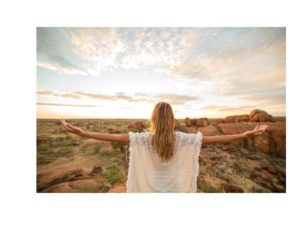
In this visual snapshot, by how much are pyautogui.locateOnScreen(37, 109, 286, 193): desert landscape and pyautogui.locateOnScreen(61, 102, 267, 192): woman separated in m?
1.07

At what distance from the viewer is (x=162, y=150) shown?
2.40 meters

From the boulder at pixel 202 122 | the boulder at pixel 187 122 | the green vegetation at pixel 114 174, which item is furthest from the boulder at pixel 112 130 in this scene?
the boulder at pixel 202 122

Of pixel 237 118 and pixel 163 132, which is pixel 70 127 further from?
pixel 237 118

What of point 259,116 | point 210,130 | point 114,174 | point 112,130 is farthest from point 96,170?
point 259,116

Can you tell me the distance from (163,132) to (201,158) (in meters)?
1.43

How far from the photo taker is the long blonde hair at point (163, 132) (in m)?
2.39

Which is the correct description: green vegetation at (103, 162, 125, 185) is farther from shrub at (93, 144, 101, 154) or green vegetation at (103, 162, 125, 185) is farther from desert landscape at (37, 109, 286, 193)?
shrub at (93, 144, 101, 154)

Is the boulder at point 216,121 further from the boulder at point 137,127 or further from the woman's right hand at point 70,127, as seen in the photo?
the woman's right hand at point 70,127

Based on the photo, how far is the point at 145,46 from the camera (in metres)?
3.56

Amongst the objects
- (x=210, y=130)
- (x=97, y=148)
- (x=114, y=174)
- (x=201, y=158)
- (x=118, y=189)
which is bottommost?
(x=118, y=189)

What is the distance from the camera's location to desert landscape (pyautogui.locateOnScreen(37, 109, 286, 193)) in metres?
3.53
